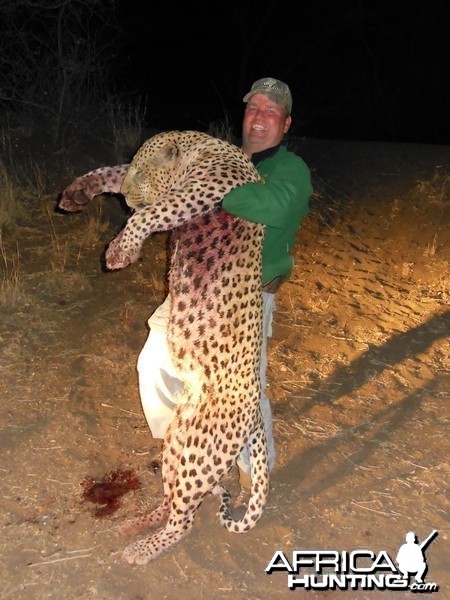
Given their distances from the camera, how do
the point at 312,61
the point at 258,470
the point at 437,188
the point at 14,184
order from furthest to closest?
the point at 312,61
the point at 437,188
the point at 14,184
the point at 258,470

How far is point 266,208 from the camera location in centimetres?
237

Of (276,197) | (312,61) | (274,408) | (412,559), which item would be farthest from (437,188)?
(312,61)

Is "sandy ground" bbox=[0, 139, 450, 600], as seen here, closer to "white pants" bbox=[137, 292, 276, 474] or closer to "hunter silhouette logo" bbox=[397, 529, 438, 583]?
"hunter silhouette logo" bbox=[397, 529, 438, 583]

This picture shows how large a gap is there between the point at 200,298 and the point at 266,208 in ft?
1.50

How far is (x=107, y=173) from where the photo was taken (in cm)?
279

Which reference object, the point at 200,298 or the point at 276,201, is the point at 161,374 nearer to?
the point at 200,298

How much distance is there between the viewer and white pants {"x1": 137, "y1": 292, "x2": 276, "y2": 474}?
→ 283cm

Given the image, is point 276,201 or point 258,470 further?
point 258,470

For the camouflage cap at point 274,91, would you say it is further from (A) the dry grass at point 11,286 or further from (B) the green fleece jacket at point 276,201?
(A) the dry grass at point 11,286

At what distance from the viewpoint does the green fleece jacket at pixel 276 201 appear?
2.34m

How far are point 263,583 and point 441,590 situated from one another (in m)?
0.80

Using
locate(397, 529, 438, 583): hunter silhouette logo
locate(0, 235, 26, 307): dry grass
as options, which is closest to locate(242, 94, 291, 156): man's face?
locate(397, 529, 438, 583): hunter silhouette logo

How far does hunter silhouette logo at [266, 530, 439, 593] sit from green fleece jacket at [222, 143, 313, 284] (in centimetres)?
131

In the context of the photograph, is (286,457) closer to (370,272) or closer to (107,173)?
(107,173)
